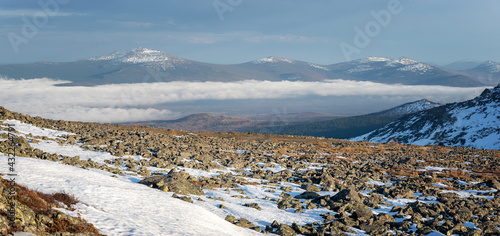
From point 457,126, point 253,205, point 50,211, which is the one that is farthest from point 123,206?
point 457,126

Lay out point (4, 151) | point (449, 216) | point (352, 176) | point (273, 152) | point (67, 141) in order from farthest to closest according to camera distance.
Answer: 1. point (273, 152)
2. point (67, 141)
3. point (352, 176)
4. point (4, 151)
5. point (449, 216)

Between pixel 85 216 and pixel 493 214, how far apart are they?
2179cm

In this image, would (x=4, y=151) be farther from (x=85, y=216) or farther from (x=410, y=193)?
(x=410, y=193)

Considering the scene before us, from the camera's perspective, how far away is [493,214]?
2034 centimetres

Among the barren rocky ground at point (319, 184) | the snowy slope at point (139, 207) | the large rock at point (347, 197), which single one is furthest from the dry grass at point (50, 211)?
the large rock at point (347, 197)

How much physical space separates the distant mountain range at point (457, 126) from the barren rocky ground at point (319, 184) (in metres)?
92.6

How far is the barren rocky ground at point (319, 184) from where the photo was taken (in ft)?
58.8

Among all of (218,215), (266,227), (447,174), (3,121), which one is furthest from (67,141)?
(447,174)

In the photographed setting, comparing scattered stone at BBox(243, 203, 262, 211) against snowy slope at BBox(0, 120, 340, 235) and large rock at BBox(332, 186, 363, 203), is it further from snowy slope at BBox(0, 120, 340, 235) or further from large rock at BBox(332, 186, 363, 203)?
large rock at BBox(332, 186, 363, 203)

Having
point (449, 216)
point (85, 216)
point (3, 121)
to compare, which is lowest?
point (449, 216)

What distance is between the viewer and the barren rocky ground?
17922 millimetres

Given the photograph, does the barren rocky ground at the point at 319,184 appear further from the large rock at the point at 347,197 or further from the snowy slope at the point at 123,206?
the snowy slope at the point at 123,206

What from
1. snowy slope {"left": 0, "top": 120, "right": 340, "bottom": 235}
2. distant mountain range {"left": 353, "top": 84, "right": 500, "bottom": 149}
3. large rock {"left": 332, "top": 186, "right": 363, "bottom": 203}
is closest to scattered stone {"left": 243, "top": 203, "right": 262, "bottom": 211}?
snowy slope {"left": 0, "top": 120, "right": 340, "bottom": 235}

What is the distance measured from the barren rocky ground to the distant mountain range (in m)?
92.6
